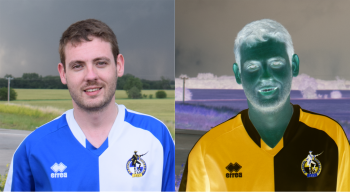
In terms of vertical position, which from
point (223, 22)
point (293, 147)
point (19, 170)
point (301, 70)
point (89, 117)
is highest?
point (223, 22)

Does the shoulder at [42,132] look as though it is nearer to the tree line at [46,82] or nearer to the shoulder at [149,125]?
the shoulder at [149,125]

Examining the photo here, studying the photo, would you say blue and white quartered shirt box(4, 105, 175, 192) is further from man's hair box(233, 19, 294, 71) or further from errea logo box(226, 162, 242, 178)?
man's hair box(233, 19, 294, 71)

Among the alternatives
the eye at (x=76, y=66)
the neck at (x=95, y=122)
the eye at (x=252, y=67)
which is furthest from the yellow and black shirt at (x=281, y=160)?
the eye at (x=76, y=66)

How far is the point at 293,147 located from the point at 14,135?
8.35 feet

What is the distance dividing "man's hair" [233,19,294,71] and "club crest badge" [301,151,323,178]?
2.17 ft

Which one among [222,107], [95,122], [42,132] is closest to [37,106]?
[42,132]

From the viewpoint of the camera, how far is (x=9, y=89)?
3.24 metres

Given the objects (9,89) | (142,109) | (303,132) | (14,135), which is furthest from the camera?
(142,109)

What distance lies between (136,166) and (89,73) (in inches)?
30.6

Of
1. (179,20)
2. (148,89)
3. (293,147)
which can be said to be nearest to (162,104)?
(148,89)

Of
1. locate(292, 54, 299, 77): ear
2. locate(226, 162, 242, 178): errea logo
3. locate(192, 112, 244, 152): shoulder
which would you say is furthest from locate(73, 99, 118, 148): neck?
locate(292, 54, 299, 77): ear

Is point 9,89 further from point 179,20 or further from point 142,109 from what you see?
point 179,20

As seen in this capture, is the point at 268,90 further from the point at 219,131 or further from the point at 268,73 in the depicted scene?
the point at 219,131

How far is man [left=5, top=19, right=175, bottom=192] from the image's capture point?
2072 millimetres
